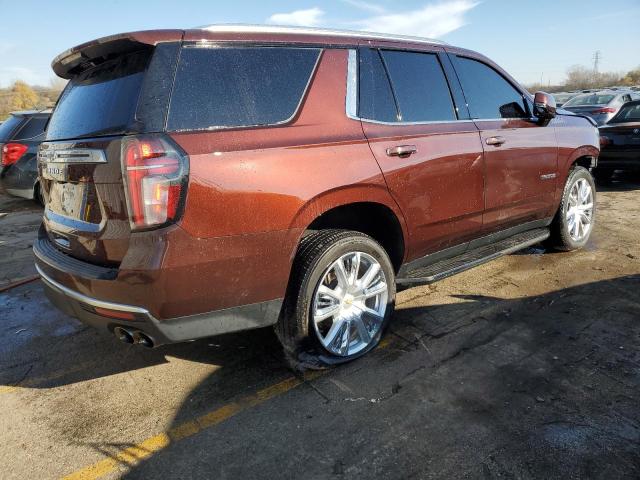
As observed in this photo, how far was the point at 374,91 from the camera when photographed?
3074 millimetres

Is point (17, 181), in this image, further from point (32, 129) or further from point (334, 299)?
point (334, 299)

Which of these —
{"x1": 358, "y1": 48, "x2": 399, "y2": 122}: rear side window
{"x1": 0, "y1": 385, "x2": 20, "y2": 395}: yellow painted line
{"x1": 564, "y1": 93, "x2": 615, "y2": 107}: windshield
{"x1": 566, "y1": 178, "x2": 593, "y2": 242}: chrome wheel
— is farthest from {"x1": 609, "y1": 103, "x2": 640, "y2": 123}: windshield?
{"x1": 0, "y1": 385, "x2": 20, "y2": 395}: yellow painted line

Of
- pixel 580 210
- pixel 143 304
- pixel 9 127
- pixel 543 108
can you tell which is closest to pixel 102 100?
pixel 143 304

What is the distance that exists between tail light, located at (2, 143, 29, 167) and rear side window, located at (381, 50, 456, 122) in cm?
720

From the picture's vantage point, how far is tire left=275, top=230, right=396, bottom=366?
106 inches

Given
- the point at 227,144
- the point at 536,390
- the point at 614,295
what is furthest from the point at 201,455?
→ the point at 614,295

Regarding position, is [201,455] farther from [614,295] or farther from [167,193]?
[614,295]

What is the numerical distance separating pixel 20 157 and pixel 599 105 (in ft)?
45.4

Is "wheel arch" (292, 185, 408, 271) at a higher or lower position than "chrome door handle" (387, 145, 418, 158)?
lower

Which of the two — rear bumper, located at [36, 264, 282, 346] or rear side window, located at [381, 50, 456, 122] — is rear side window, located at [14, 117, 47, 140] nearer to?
rear bumper, located at [36, 264, 282, 346]

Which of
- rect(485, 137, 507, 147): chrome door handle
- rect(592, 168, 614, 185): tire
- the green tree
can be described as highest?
the green tree

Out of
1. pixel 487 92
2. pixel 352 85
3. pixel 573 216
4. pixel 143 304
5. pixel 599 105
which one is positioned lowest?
pixel 573 216

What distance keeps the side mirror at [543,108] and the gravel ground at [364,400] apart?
5.02ft

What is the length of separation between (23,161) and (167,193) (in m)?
7.34
